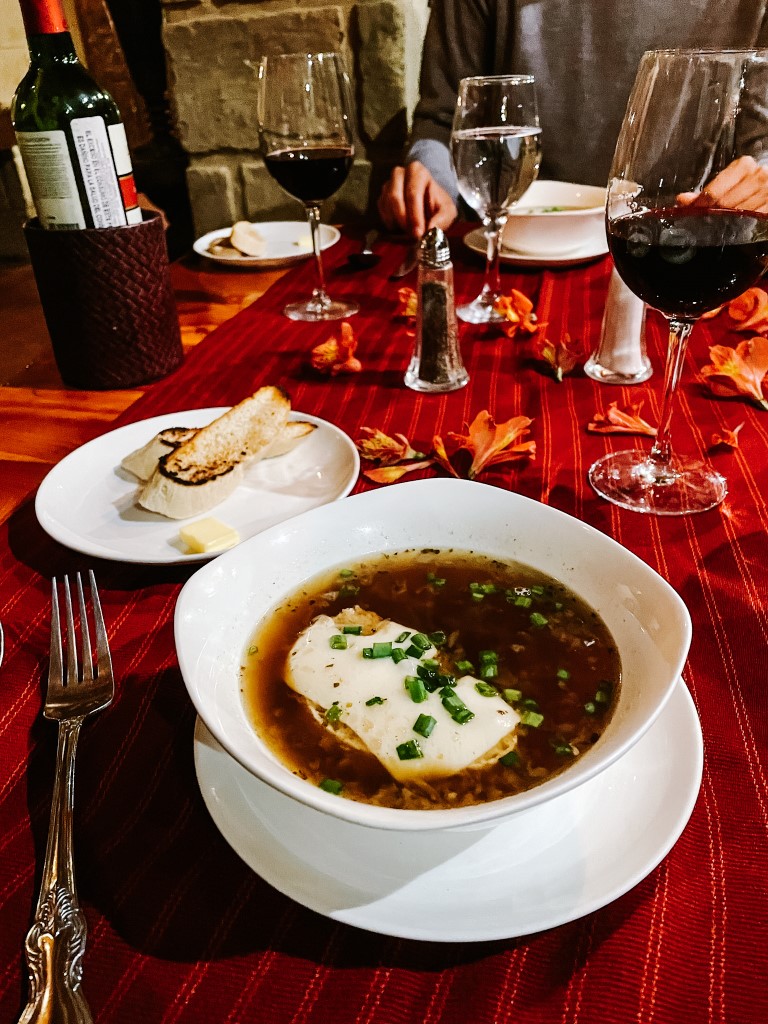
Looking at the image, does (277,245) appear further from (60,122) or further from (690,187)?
(690,187)

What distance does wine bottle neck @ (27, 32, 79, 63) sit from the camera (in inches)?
43.7

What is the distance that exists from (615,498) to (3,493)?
0.86 m

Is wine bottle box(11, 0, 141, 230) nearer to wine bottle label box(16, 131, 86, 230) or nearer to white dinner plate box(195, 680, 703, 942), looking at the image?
wine bottle label box(16, 131, 86, 230)

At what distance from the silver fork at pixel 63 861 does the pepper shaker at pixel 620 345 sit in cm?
97

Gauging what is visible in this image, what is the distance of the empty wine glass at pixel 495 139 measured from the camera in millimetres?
1458

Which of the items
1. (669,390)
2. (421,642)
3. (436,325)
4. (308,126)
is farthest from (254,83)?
(421,642)

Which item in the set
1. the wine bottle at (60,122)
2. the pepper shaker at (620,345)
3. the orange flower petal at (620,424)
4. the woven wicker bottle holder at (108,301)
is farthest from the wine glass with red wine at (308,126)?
the orange flower petal at (620,424)

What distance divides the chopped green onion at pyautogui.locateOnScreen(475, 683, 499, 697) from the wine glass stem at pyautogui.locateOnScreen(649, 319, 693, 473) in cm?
50

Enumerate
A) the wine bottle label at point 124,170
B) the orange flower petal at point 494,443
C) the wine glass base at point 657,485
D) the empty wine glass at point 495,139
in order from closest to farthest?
the wine glass base at point 657,485
the orange flower petal at point 494,443
the wine bottle label at point 124,170
the empty wine glass at point 495,139

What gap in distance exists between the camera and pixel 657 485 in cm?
98

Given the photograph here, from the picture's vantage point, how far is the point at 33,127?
112cm

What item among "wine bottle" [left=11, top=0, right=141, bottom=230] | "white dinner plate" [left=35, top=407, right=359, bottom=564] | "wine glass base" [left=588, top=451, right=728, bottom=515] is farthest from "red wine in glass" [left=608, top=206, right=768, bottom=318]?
"wine bottle" [left=11, top=0, right=141, bottom=230]

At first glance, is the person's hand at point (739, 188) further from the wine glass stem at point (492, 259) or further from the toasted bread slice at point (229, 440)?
the wine glass stem at point (492, 259)

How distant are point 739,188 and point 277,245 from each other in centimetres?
148
